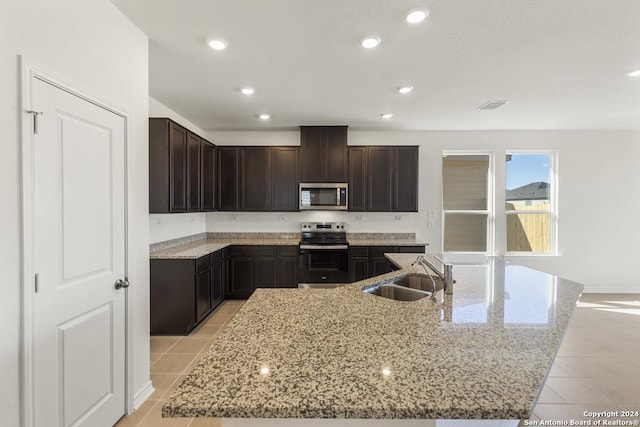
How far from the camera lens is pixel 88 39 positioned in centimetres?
166

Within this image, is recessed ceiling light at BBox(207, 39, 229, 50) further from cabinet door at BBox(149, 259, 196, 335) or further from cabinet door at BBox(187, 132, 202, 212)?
cabinet door at BBox(149, 259, 196, 335)

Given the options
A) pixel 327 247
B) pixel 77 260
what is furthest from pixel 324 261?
pixel 77 260

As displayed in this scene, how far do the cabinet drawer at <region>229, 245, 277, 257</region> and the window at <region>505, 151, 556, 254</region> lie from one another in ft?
13.0

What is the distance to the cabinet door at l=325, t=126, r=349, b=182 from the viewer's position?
452 cm

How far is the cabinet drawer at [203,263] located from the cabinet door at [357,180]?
7.13ft

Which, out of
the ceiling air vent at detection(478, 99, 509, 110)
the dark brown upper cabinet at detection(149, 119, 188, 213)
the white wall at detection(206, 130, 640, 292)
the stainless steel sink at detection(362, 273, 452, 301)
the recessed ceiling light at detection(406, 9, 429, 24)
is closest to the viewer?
the recessed ceiling light at detection(406, 9, 429, 24)

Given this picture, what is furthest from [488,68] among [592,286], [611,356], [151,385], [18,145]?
[592,286]

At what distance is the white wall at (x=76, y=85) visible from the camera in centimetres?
124

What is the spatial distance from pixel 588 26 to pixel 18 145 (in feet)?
11.2

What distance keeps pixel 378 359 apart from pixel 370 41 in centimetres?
216

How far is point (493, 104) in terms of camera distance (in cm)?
360

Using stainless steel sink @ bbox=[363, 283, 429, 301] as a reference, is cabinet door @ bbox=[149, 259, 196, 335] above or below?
below

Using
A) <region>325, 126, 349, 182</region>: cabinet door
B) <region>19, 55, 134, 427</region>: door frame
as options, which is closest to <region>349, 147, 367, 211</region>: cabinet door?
Result: <region>325, 126, 349, 182</region>: cabinet door

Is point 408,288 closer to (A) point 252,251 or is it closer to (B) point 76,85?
(B) point 76,85
